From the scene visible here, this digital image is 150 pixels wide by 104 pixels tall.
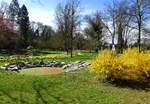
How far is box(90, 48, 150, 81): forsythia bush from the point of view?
567 inches

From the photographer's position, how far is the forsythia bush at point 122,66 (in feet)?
47.2

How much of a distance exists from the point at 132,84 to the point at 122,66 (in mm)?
874

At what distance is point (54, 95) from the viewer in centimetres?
1198

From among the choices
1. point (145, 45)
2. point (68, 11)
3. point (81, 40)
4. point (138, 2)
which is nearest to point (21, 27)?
point (81, 40)

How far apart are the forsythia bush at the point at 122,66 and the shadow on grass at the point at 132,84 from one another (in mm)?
173

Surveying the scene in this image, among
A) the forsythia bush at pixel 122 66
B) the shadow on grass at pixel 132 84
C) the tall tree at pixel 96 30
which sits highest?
the tall tree at pixel 96 30

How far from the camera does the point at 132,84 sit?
14.5 m

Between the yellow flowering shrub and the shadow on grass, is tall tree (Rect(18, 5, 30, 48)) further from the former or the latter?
the shadow on grass

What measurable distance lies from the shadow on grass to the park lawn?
0.35 metres

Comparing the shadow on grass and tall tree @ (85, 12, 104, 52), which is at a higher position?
tall tree @ (85, 12, 104, 52)

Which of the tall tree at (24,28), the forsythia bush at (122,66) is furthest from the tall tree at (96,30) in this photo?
the forsythia bush at (122,66)

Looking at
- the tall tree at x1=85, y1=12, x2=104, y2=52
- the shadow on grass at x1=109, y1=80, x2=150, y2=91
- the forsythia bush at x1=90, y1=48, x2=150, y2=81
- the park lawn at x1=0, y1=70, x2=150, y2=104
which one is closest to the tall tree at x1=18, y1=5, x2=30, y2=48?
the tall tree at x1=85, y1=12, x2=104, y2=52

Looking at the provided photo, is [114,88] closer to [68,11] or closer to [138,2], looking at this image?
[138,2]

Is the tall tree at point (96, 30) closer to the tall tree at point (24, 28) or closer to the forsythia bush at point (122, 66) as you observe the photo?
the tall tree at point (24, 28)
